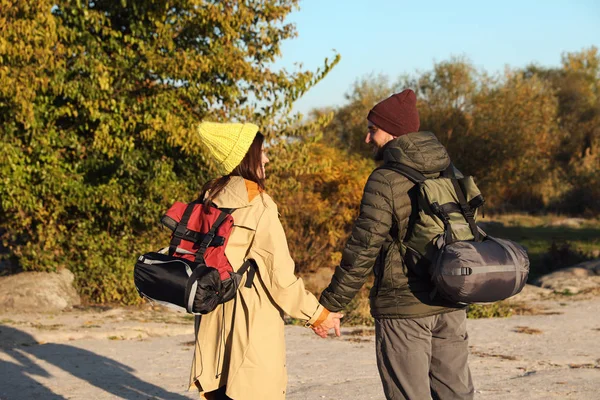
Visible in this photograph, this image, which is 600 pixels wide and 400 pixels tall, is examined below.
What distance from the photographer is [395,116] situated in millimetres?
4375

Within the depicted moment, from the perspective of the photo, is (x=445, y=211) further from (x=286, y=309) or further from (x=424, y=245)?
(x=286, y=309)

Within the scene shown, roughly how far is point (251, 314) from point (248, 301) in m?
0.06

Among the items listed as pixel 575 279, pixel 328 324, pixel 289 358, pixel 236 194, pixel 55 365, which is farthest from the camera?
pixel 575 279

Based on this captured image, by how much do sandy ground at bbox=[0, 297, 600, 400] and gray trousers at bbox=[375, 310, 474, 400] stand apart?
100 inches

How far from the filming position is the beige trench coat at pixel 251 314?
4016mm

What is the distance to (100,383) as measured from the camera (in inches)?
304

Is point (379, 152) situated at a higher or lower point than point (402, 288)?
higher

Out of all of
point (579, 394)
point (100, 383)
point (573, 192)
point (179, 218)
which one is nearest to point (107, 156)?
point (100, 383)

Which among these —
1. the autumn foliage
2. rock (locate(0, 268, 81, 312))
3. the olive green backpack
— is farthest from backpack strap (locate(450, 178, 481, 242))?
rock (locate(0, 268, 81, 312))

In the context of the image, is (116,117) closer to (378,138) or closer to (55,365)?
(55,365)

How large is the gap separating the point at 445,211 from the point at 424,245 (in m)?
0.20

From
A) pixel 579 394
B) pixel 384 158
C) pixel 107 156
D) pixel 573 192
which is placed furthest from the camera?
pixel 573 192

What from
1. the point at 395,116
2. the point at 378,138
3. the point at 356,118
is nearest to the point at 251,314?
the point at 378,138

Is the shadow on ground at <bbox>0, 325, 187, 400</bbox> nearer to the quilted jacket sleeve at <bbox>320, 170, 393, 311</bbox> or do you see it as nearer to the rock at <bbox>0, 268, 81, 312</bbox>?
the rock at <bbox>0, 268, 81, 312</bbox>
